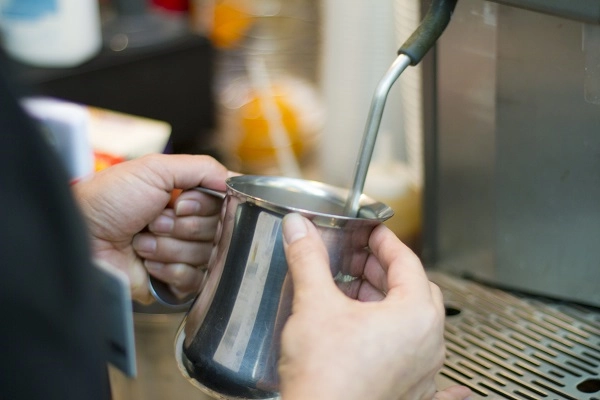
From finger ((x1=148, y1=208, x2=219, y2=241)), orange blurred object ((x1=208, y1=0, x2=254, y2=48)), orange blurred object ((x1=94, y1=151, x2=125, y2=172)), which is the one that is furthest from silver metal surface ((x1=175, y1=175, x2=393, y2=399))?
orange blurred object ((x1=208, y1=0, x2=254, y2=48))

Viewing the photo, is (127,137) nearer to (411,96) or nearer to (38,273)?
(411,96)

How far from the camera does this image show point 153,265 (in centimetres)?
59

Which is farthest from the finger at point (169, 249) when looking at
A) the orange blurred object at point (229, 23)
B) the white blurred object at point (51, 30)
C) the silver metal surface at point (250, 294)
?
the orange blurred object at point (229, 23)

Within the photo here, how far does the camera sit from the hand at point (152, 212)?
531 millimetres

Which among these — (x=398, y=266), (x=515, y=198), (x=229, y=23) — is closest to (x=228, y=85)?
(x=229, y=23)

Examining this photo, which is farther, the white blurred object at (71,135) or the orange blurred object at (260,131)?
the orange blurred object at (260,131)

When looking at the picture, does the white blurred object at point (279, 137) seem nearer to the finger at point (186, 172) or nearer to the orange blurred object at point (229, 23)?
the orange blurred object at point (229, 23)

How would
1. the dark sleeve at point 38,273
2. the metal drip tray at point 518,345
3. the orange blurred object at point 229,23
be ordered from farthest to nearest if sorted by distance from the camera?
the orange blurred object at point 229,23, the metal drip tray at point 518,345, the dark sleeve at point 38,273

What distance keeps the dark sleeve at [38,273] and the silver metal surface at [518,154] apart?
333mm

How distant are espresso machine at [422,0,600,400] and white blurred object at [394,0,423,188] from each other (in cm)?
2

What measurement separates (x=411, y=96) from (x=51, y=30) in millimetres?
341

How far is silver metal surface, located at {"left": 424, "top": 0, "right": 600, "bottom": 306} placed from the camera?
0.50 metres

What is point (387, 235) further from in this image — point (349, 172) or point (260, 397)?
point (349, 172)

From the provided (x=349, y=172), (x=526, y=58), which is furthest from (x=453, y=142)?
(x=349, y=172)
